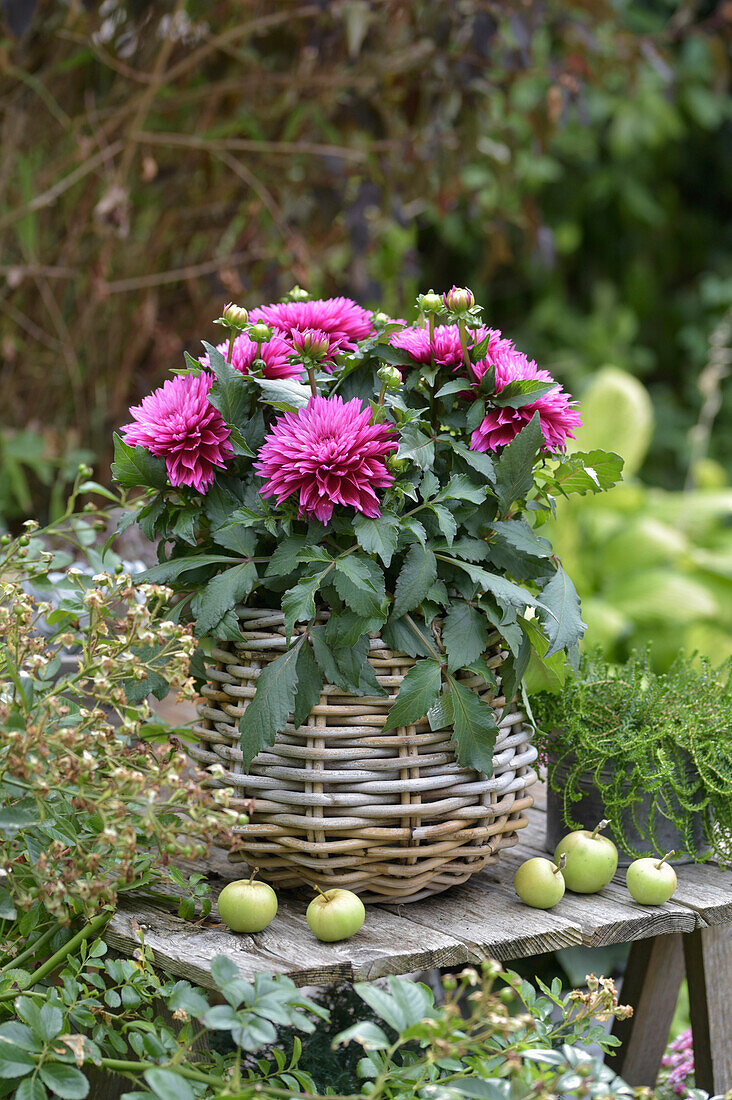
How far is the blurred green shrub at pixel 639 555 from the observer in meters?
2.50

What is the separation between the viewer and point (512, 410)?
2.56ft

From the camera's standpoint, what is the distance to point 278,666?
2.43ft

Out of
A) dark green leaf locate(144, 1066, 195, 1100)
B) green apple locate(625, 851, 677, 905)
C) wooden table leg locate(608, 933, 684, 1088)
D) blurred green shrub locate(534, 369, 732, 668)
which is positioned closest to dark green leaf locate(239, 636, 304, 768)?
dark green leaf locate(144, 1066, 195, 1100)

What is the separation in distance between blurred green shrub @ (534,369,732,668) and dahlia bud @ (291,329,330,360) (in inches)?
57.7

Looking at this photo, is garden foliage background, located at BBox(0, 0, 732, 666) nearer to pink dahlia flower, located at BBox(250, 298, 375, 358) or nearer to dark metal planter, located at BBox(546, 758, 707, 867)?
pink dahlia flower, located at BBox(250, 298, 375, 358)

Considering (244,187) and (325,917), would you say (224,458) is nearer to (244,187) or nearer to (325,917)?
(325,917)

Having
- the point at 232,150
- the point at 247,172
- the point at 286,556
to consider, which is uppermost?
the point at 232,150

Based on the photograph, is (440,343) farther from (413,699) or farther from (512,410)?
(413,699)

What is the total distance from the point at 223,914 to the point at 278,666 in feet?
0.58

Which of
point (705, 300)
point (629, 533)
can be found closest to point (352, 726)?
point (629, 533)

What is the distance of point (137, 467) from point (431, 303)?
0.81 feet

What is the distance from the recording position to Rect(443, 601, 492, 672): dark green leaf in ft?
2.45

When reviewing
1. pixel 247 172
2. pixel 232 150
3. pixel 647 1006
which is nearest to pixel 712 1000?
pixel 647 1006

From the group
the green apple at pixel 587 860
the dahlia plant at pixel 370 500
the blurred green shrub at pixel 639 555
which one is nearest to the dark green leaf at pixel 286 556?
the dahlia plant at pixel 370 500
